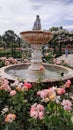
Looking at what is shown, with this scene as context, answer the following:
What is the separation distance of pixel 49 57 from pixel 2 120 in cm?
650

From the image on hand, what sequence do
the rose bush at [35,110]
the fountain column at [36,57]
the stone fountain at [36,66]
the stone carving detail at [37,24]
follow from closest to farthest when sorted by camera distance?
the rose bush at [35,110] < the stone fountain at [36,66] < the fountain column at [36,57] < the stone carving detail at [37,24]

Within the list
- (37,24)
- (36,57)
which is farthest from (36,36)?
(37,24)

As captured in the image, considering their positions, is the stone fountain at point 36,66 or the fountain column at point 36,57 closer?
the stone fountain at point 36,66

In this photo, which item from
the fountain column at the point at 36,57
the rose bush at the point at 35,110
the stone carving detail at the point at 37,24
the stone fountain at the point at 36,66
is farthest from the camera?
the stone carving detail at the point at 37,24

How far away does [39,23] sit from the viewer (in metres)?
8.23

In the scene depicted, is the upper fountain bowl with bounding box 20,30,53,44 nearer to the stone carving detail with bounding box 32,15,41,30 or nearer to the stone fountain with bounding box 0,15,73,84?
the stone fountain with bounding box 0,15,73,84

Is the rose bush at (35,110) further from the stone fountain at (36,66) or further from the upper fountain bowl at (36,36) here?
the upper fountain bowl at (36,36)

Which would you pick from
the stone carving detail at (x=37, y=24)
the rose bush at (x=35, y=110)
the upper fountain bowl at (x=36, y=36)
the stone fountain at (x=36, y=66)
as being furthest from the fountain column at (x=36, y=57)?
the rose bush at (x=35, y=110)

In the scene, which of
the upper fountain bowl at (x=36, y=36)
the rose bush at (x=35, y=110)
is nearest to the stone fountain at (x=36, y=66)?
the upper fountain bowl at (x=36, y=36)

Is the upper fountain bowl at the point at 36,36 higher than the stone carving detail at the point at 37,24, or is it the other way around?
Answer: the stone carving detail at the point at 37,24

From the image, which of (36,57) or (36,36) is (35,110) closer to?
(36,36)

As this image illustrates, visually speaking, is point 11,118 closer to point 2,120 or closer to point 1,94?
point 2,120

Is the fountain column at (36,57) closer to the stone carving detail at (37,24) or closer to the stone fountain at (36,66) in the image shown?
the stone fountain at (36,66)

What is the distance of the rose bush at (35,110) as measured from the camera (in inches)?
A: 109
